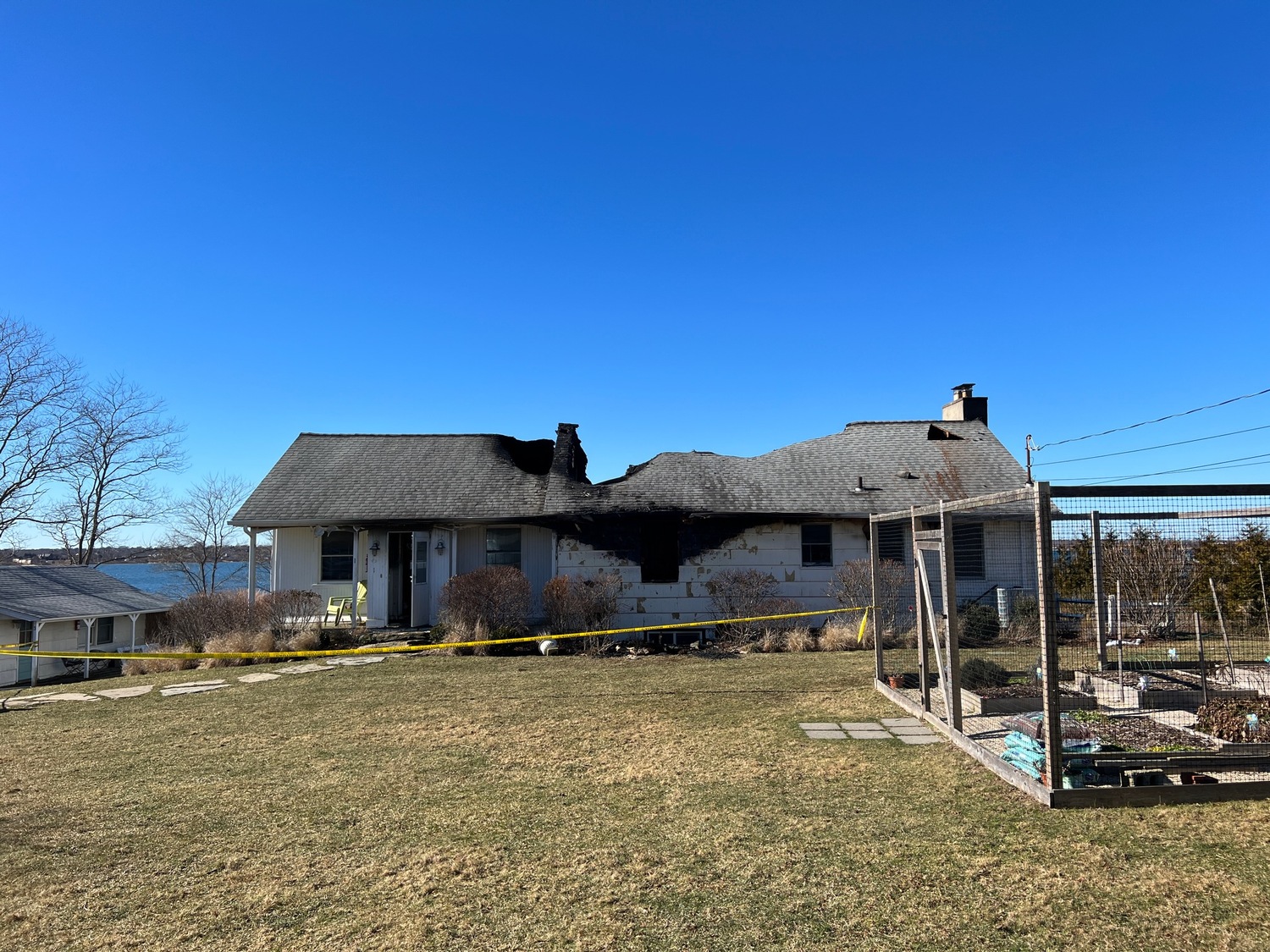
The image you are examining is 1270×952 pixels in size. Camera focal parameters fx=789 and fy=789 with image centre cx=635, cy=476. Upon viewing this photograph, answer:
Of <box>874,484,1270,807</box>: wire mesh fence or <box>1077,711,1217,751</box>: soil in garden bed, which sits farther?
<box>1077,711,1217,751</box>: soil in garden bed

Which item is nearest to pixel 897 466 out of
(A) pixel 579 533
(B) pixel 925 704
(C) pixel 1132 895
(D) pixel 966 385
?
(D) pixel 966 385

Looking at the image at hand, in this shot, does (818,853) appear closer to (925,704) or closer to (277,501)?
(925,704)

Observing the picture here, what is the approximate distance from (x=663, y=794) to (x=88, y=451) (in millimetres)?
37079

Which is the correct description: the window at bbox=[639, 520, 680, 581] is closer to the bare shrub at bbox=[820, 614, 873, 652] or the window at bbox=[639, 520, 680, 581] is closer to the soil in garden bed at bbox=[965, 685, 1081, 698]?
the bare shrub at bbox=[820, 614, 873, 652]

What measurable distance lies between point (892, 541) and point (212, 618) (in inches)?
540

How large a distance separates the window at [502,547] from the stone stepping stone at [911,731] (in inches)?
446

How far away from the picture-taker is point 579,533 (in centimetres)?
1653

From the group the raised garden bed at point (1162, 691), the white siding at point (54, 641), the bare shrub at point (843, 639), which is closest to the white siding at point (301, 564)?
the white siding at point (54, 641)

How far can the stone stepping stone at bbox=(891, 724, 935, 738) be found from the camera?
739 centimetres

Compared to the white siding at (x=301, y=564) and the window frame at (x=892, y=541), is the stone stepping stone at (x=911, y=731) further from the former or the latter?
the white siding at (x=301, y=564)

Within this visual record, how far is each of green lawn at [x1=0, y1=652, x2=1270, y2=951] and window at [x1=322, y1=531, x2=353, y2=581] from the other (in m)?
10.3

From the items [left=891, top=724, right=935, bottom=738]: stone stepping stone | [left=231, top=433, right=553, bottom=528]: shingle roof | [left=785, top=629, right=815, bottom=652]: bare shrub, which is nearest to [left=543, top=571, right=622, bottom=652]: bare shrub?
[left=231, top=433, right=553, bottom=528]: shingle roof

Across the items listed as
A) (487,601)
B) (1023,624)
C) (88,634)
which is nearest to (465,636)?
(487,601)

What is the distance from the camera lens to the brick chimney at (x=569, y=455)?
18438mm
